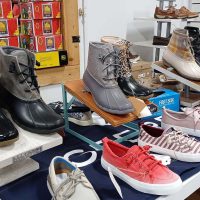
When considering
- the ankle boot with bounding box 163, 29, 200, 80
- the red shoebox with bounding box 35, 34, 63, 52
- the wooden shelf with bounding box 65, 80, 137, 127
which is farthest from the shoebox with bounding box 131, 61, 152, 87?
the wooden shelf with bounding box 65, 80, 137, 127

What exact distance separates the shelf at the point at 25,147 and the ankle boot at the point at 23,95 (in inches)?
0.7

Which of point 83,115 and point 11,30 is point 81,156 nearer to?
point 83,115

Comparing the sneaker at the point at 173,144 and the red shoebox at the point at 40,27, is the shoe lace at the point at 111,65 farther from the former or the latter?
the red shoebox at the point at 40,27

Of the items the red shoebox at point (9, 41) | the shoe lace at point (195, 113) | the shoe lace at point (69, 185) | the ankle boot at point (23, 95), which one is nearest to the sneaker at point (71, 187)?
the shoe lace at point (69, 185)

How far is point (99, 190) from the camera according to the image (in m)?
0.66

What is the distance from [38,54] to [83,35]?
1.54ft

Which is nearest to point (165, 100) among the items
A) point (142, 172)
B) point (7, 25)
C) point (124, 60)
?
point (124, 60)

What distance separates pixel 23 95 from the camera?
683 mm

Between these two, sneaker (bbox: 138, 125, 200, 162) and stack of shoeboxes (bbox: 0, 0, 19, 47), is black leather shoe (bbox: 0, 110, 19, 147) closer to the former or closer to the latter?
sneaker (bbox: 138, 125, 200, 162)

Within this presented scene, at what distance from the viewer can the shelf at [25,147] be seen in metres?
0.60

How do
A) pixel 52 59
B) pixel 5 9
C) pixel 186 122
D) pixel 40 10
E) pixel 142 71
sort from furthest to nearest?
pixel 142 71 → pixel 52 59 → pixel 40 10 → pixel 5 9 → pixel 186 122

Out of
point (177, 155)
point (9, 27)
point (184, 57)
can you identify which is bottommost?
point (177, 155)

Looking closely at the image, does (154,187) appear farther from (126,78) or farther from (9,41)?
(9,41)

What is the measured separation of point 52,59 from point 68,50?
14cm
